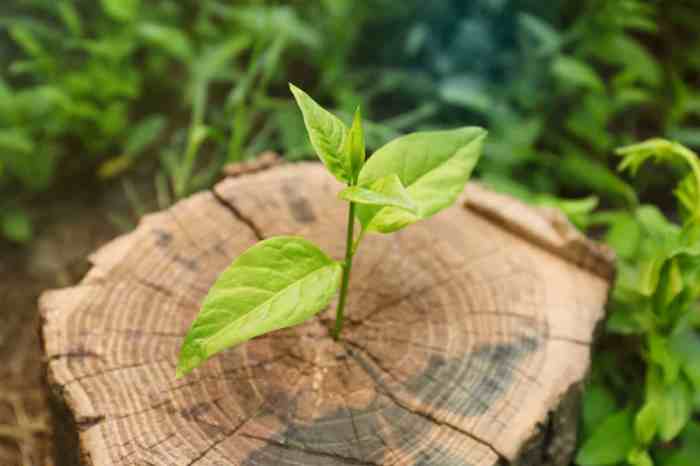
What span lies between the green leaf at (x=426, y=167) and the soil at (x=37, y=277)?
51.4 inches

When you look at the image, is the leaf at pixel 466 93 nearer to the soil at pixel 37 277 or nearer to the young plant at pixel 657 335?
the young plant at pixel 657 335

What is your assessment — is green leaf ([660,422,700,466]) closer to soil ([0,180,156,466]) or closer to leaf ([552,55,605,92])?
leaf ([552,55,605,92])

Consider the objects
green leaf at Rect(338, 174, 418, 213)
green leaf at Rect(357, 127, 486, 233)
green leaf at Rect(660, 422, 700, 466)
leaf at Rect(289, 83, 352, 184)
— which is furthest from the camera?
green leaf at Rect(660, 422, 700, 466)

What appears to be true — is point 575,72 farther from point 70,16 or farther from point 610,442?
A: point 70,16

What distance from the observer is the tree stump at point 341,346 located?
5.27 ft

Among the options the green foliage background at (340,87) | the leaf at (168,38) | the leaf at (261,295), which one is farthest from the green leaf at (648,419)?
the leaf at (168,38)

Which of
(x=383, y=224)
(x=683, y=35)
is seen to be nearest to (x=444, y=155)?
(x=383, y=224)

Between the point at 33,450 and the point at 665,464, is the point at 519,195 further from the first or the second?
the point at 33,450

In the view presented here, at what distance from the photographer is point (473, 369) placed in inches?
69.9

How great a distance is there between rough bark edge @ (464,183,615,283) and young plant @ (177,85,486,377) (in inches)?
16.4

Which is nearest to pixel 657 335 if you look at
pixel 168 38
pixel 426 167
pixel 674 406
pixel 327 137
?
pixel 674 406

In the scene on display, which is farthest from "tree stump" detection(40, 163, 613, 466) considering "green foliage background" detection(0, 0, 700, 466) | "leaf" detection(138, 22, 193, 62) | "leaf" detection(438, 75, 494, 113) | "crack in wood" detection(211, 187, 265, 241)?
"leaf" detection(138, 22, 193, 62)

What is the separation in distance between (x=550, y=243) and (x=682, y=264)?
0.32 m

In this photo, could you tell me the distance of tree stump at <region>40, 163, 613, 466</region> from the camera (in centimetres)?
161
